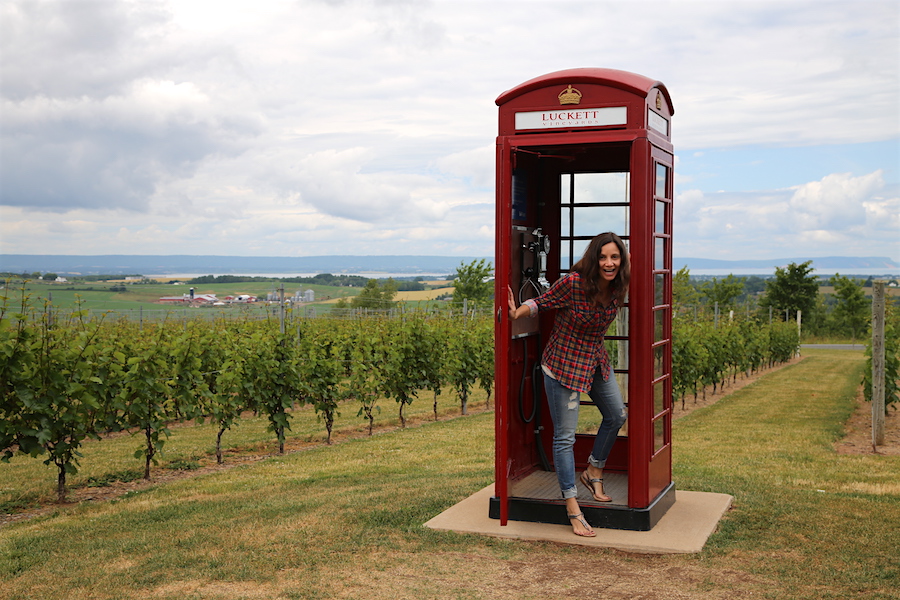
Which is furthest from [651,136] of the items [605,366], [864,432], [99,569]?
[864,432]

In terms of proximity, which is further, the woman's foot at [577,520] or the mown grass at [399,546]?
the woman's foot at [577,520]

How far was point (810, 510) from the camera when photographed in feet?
20.1

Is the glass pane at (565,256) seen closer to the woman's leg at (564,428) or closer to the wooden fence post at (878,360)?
the woman's leg at (564,428)

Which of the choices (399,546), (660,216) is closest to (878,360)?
(660,216)

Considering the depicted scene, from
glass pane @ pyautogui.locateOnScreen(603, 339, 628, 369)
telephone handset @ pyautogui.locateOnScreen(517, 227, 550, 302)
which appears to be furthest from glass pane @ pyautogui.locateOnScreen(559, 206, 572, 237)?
glass pane @ pyautogui.locateOnScreen(603, 339, 628, 369)

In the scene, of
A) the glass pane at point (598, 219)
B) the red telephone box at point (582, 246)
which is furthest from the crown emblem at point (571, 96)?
the glass pane at point (598, 219)

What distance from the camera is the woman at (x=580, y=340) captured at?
5.25 m

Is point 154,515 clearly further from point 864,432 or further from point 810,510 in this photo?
point 864,432

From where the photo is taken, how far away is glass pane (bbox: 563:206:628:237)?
6516 mm

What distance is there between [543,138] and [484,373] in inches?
387

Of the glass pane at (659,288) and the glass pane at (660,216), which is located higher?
the glass pane at (660,216)

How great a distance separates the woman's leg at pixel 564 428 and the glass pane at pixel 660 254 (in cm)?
106

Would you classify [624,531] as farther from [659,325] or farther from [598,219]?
[598,219]

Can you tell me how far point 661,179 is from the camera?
589 cm
